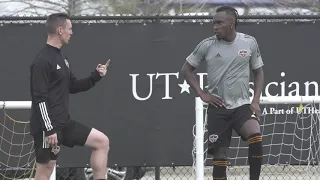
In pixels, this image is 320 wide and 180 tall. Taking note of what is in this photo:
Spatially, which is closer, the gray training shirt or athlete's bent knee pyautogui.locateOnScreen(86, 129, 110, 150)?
athlete's bent knee pyautogui.locateOnScreen(86, 129, 110, 150)

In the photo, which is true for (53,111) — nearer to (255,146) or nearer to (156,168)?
(255,146)

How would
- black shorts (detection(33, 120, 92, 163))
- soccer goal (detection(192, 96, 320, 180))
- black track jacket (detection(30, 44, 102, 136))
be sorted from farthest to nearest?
soccer goal (detection(192, 96, 320, 180)), black shorts (detection(33, 120, 92, 163)), black track jacket (detection(30, 44, 102, 136))

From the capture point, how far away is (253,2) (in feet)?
43.6

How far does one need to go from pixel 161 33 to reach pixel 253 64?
79.3 inches

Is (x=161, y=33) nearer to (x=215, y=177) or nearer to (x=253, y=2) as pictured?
(x=215, y=177)

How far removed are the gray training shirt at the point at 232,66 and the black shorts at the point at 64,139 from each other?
129 centimetres

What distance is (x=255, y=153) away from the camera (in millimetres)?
5746

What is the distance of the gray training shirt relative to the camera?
587 centimetres

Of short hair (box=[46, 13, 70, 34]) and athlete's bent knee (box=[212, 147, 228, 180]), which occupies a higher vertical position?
short hair (box=[46, 13, 70, 34])

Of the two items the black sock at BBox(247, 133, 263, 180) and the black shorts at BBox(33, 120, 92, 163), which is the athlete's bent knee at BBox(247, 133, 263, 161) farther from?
the black shorts at BBox(33, 120, 92, 163)

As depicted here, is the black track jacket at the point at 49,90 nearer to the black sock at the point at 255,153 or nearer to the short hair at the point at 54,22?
the short hair at the point at 54,22

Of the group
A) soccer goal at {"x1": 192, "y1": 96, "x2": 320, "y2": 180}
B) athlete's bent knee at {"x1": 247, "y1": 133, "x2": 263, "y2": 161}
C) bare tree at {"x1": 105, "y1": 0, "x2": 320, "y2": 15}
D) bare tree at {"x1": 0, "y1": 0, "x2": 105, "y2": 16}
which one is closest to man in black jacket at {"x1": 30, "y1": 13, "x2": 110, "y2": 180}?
athlete's bent knee at {"x1": 247, "y1": 133, "x2": 263, "y2": 161}

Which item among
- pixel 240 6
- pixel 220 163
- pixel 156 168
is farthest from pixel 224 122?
pixel 240 6

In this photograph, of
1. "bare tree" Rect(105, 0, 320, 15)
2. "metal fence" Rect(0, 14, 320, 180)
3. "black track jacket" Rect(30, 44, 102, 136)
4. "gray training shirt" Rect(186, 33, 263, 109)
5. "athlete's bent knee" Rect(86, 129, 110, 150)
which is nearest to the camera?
"black track jacket" Rect(30, 44, 102, 136)
